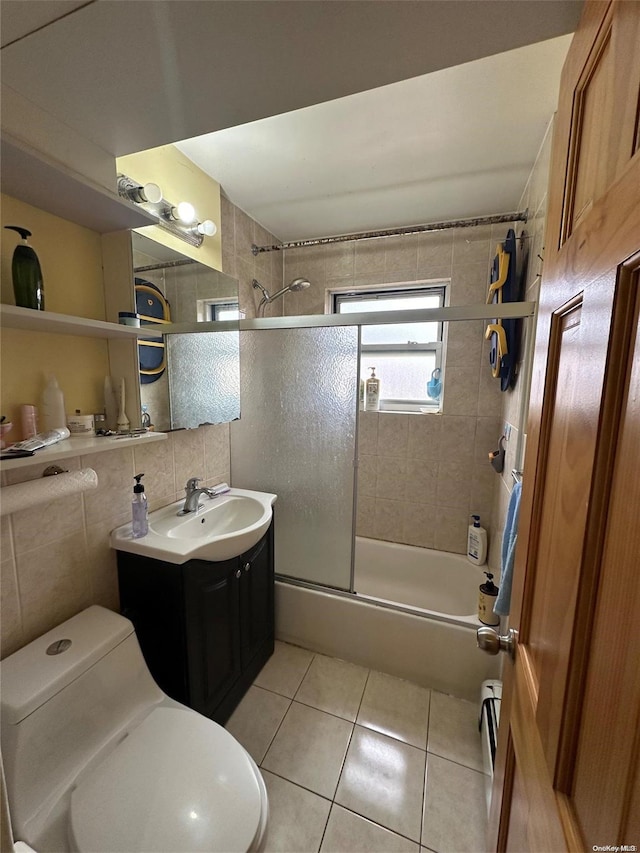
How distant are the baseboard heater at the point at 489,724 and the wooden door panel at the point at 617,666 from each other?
1.04 metres

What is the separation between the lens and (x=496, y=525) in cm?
200

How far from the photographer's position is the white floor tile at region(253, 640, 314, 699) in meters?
1.68

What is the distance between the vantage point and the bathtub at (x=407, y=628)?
160 cm

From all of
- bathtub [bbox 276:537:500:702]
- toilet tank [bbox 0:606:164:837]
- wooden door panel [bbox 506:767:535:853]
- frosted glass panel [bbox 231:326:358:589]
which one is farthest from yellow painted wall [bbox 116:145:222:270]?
wooden door panel [bbox 506:767:535:853]

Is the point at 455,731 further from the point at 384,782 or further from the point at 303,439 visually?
the point at 303,439

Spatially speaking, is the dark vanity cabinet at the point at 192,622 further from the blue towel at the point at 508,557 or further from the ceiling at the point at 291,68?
the ceiling at the point at 291,68

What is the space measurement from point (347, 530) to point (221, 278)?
1.52 meters

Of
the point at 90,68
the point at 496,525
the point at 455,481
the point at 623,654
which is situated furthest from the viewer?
the point at 455,481

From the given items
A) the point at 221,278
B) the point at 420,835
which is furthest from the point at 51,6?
the point at 420,835

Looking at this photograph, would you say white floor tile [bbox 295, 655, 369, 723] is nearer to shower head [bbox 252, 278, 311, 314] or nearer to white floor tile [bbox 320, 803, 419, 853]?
white floor tile [bbox 320, 803, 419, 853]

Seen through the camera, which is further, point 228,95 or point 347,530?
point 347,530

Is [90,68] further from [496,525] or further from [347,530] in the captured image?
[496,525]

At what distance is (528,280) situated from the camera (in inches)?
62.6

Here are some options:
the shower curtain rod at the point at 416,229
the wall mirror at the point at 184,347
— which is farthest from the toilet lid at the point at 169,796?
the shower curtain rod at the point at 416,229
